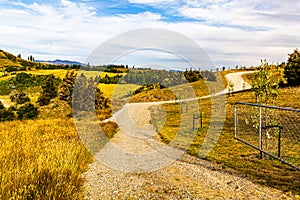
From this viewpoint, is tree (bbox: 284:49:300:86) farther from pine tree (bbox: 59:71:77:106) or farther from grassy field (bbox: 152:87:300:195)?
pine tree (bbox: 59:71:77:106)

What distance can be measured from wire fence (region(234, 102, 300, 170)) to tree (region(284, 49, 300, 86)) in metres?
13.7

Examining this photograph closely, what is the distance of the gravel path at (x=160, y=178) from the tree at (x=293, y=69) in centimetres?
2487

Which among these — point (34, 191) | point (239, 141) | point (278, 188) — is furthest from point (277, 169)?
point (34, 191)

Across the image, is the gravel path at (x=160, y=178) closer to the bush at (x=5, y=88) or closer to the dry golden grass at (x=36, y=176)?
the dry golden grass at (x=36, y=176)

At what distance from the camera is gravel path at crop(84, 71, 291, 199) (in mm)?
7160

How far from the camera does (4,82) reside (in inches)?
3290

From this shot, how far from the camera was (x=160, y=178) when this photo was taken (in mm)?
8414

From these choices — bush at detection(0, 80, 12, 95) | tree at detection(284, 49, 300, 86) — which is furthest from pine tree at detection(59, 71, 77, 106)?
bush at detection(0, 80, 12, 95)

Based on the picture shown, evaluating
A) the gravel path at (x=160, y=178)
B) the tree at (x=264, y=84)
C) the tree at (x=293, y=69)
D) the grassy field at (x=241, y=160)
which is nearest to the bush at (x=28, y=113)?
the grassy field at (x=241, y=160)

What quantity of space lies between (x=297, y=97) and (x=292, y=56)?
7.73 meters

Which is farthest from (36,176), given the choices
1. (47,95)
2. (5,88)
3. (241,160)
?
(5,88)

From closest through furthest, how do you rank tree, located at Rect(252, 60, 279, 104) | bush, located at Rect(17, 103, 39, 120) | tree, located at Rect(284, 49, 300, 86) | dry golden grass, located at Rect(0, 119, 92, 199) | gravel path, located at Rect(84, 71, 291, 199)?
dry golden grass, located at Rect(0, 119, 92, 199)
gravel path, located at Rect(84, 71, 291, 199)
tree, located at Rect(252, 60, 279, 104)
tree, located at Rect(284, 49, 300, 86)
bush, located at Rect(17, 103, 39, 120)

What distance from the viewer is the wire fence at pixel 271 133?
11484mm

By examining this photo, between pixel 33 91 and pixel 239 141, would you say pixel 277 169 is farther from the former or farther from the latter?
pixel 33 91
